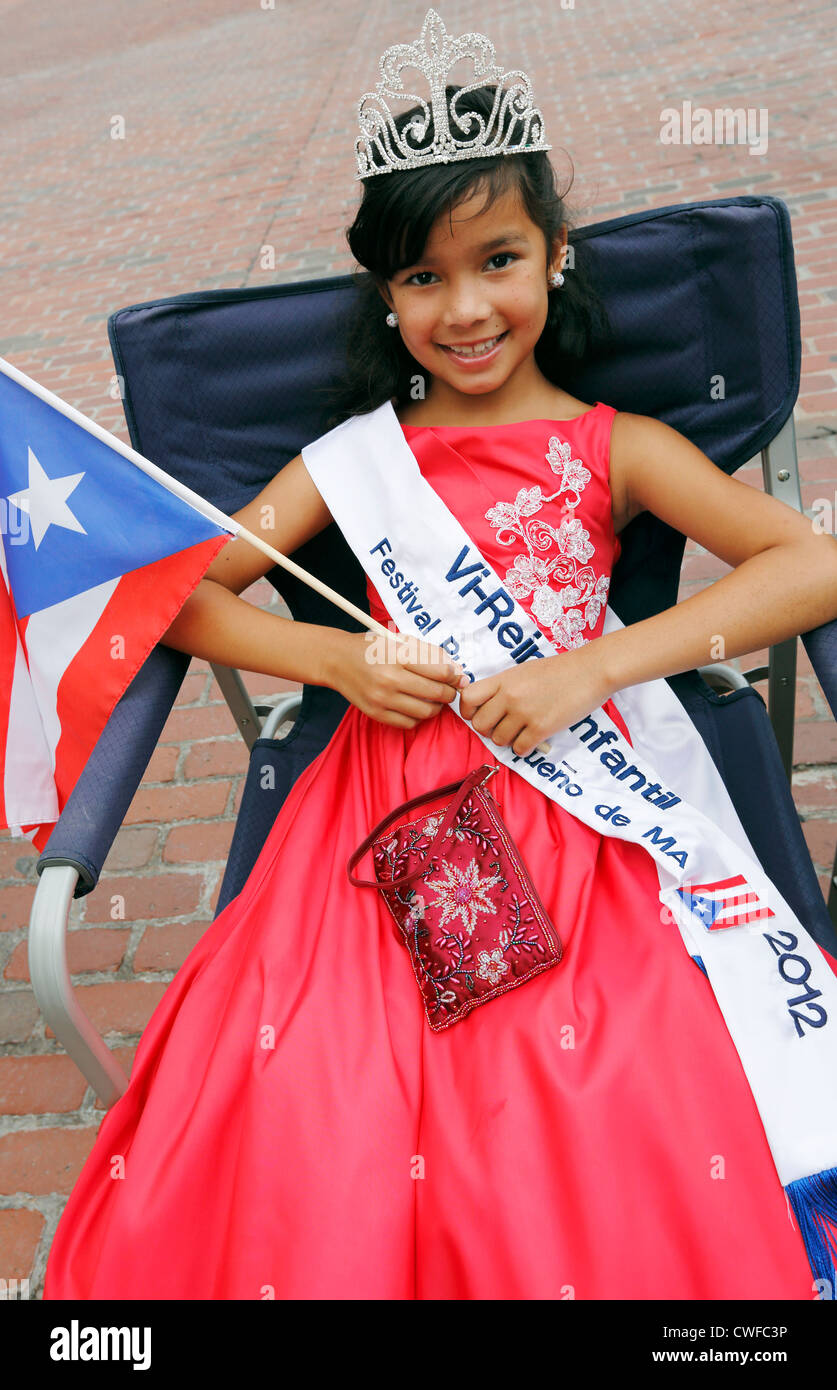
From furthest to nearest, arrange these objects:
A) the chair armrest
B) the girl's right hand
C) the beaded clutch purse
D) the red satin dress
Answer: the girl's right hand
the chair armrest
the beaded clutch purse
the red satin dress

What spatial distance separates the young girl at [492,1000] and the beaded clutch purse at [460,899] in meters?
0.03

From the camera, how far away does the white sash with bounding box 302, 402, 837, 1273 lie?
1.20 metres

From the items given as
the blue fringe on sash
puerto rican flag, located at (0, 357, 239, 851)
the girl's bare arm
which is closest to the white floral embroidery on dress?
the girl's bare arm

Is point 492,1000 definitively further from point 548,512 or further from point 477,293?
point 477,293

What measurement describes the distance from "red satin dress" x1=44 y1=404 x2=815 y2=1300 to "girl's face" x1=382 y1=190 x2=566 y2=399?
0.63 m

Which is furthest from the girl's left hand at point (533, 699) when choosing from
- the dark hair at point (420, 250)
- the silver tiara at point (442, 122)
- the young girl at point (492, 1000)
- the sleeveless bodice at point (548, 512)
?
the silver tiara at point (442, 122)

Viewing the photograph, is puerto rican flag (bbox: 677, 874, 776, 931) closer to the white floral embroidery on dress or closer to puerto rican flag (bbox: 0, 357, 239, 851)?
the white floral embroidery on dress

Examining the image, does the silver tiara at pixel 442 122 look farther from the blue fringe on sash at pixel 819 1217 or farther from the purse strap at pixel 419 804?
the blue fringe on sash at pixel 819 1217

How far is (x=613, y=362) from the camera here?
181 centimetres

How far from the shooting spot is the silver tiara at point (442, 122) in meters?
1.51

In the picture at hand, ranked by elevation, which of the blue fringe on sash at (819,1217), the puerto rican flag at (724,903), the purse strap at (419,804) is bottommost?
the blue fringe on sash at (819,1217)

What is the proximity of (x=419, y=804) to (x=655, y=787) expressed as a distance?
35cm

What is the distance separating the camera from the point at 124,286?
5.71m
